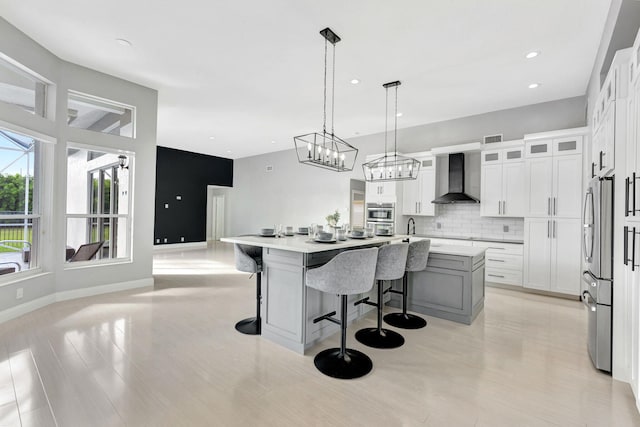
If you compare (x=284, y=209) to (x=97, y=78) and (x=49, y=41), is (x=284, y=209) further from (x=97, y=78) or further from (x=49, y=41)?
(x=49, y=41)

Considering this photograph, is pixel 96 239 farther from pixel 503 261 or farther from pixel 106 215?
pixel 503 261

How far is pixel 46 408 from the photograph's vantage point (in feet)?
6.35

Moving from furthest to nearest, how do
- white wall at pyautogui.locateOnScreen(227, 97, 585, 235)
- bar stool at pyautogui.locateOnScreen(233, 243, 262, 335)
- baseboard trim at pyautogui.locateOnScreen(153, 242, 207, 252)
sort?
baseboard trim at pyautogui.locateOnScreen(153, 242, 207, 252)
white wall at pyautogui.locateOnScreen(227, 97, 585, 235)
bar stool at pyautogui.locateOnScreen(233, 243, 262, 335)

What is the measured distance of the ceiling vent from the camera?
561 cm

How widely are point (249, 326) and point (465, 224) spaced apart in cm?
475

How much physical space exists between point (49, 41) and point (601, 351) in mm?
6545

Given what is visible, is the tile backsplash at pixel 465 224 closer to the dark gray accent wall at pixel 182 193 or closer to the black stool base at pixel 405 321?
the black stool base at pixel 405 321

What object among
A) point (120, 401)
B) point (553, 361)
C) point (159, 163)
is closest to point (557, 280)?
point (553, 361)

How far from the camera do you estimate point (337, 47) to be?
354cm

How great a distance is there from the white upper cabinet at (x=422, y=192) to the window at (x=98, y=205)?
5.22m

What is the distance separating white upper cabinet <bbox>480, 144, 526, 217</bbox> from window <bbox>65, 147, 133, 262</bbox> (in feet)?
20.2

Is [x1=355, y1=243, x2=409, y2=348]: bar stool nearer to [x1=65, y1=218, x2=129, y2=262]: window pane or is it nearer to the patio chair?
[x1=65, y1=218, x2=129, y2=262]: window pane

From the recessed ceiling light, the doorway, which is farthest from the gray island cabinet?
the doorway

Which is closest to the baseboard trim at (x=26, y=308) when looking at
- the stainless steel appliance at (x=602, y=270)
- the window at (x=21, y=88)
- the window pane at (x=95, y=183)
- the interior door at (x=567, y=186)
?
the window pane at (x=95, y=183)
